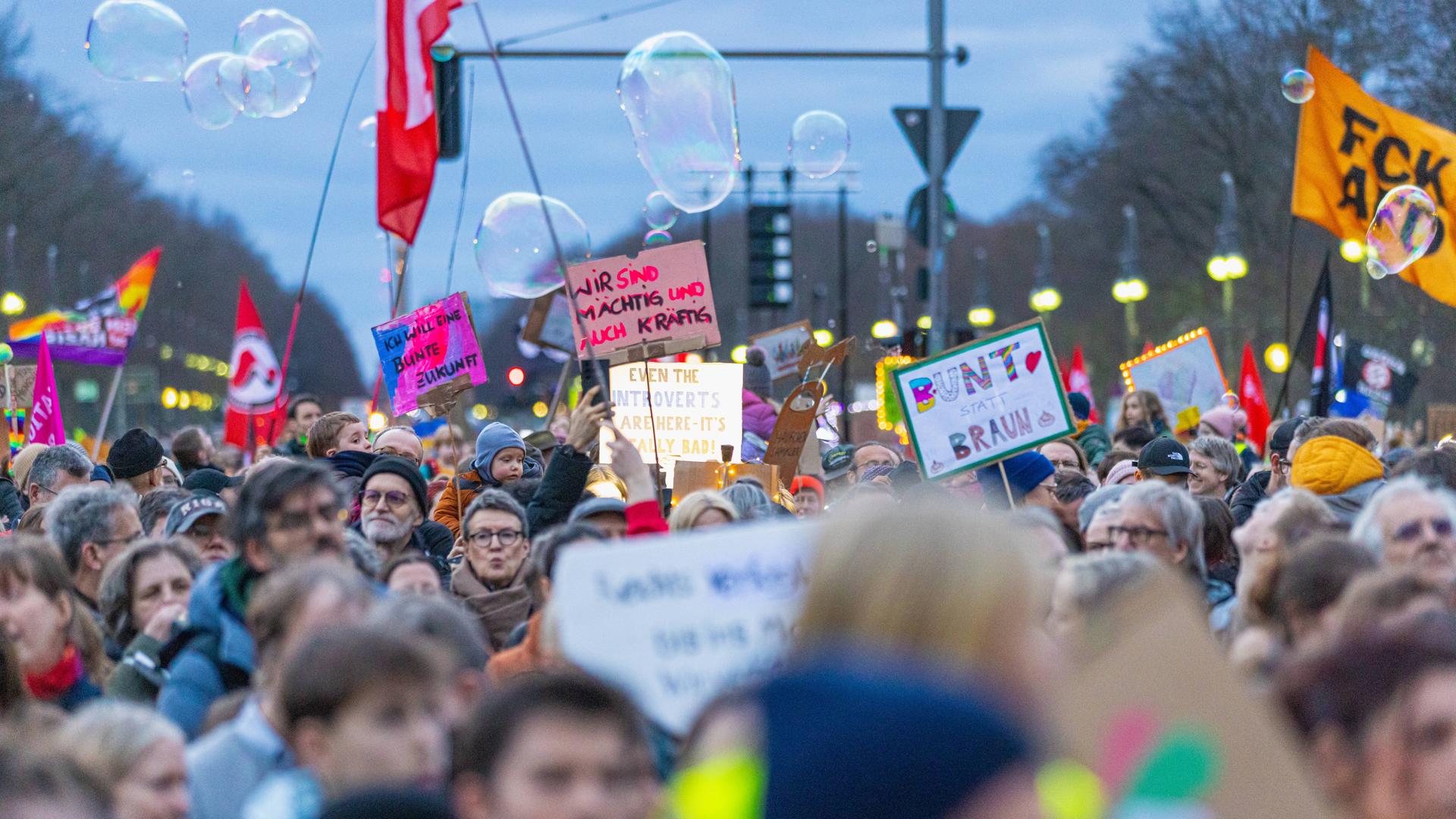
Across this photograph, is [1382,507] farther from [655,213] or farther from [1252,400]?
[1252,400]

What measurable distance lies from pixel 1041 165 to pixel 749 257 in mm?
38069

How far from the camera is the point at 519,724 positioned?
10.3 ft

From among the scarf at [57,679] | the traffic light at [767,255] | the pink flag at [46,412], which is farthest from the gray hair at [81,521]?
the traffic light at [767,255]

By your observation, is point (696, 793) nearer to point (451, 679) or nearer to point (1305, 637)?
point (451, 679)

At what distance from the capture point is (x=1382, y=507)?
199 inches

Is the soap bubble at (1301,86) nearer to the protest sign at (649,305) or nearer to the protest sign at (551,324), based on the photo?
the protest sign at (649,305)

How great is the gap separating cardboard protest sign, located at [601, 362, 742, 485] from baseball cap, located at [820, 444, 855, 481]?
96 cm

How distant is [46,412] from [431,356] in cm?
416

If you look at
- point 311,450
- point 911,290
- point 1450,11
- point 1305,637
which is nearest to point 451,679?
point 1305,637

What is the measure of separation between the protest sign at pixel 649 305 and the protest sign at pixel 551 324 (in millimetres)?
4745

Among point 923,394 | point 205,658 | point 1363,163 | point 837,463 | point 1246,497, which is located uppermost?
point 1363,163

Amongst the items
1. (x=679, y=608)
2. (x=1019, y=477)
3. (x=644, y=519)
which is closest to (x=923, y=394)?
(x=1019, y=477)

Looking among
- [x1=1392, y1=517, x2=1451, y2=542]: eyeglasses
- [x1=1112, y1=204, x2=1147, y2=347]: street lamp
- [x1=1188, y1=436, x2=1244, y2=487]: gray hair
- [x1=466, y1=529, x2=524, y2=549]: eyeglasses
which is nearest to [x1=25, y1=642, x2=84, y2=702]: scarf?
[x1=466, y1=529, x2=524, y2=549]: eyeglasses

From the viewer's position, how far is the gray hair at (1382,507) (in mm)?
5000
